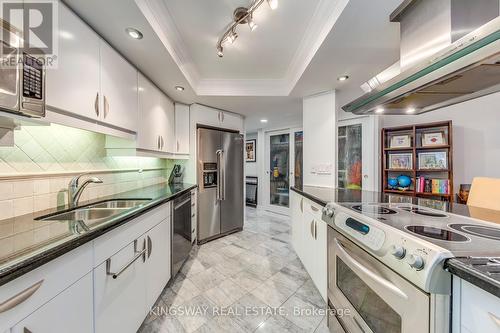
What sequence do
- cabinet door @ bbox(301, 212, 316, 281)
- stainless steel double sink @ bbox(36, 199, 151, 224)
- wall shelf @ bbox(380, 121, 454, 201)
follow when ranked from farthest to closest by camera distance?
1. wall shelf @ bbox(380, 121, 454, 201)
2. cabinet door @ bbox(301, 212, 316, 281)
3. stainless steel double sink @ bbox(36, 199, 151, 224)

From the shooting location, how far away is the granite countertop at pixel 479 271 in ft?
1.55

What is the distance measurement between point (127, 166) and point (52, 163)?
0.84 m

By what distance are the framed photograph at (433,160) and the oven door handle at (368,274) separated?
2560 mm

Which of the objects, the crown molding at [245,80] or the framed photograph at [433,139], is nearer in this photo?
the crown molding at [245,80]

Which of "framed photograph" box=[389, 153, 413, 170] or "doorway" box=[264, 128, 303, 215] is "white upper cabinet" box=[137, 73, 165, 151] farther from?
"framed photograph" box=[389, 153, 413, 170]

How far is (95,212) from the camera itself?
4.62ft

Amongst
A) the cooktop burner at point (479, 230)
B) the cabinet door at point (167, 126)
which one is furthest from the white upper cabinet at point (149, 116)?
the cooktop burner at point (479, 230)

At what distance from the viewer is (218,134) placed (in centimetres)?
300

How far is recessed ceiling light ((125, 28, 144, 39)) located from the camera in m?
1.33

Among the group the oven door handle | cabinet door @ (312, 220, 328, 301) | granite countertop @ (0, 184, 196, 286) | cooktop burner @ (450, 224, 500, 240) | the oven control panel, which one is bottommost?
cabinet door @ (312, 220, 328, 301)

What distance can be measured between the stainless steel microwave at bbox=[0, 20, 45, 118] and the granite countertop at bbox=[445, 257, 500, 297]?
5.41 feet

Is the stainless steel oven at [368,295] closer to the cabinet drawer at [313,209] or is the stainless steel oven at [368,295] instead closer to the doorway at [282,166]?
the cabinet drawer at [313,209]

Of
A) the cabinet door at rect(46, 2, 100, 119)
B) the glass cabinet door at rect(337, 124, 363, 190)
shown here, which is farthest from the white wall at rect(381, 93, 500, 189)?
the cabinet door at rect(46, 2, 100, 119)

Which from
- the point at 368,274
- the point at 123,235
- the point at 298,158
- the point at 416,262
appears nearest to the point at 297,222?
the point at 368,274
